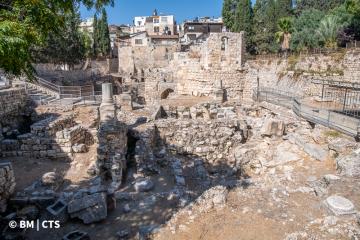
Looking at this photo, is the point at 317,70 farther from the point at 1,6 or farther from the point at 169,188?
the point at 1,6

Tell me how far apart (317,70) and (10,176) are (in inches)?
803

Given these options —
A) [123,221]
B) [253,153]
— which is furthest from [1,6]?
[253,153]

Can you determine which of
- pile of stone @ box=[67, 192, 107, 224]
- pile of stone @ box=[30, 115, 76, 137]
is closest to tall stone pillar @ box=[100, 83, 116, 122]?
pile of stone @ box=[30, 115, 76, 137]

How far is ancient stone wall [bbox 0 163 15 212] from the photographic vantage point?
7.57 meters

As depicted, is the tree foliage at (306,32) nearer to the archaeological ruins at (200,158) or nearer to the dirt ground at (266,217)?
the archaeological ruins at (200,158)

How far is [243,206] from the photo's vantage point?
7039 mm

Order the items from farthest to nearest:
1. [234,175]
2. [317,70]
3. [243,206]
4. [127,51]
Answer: [127,51], [317,70], [234,175], [243,206]

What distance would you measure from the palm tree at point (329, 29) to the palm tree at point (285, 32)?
28.2 ft

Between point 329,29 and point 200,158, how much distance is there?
21815mm

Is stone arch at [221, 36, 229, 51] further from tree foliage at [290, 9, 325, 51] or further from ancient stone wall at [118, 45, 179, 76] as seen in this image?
ancient stone wall at [118, 45, 179, 76]

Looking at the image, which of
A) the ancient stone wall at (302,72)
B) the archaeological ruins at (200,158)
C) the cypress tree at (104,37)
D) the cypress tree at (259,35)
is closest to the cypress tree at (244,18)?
the cypress tree at (259,35)

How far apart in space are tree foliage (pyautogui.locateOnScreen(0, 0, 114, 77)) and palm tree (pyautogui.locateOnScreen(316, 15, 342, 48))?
26.5 m

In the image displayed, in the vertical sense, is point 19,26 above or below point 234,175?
above

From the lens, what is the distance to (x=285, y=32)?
37.0m
